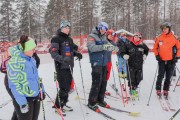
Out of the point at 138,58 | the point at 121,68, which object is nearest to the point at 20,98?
the point at 138,58

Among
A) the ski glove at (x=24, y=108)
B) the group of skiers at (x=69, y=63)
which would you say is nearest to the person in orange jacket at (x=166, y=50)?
the group of skiers at (x=69, y=63)

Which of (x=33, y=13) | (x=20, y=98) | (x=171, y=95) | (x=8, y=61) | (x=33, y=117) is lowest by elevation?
(x=171, y=95)

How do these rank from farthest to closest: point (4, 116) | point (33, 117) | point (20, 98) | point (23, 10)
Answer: point (23, 10) < point (4, 116) < point (33, 117) < point (20, 98)

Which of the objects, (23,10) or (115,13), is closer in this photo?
(23,10)

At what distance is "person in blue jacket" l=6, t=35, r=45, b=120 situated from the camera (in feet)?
11.4

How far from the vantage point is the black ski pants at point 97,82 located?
567 centimetres

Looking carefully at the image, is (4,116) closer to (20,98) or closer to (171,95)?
(20,98)

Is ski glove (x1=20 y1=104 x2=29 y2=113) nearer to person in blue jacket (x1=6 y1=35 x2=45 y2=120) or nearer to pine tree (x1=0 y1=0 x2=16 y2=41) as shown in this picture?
person in blue jacket (x1=6 y1=35 x2=45 y2=120)

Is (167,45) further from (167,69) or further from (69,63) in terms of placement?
(69,63)

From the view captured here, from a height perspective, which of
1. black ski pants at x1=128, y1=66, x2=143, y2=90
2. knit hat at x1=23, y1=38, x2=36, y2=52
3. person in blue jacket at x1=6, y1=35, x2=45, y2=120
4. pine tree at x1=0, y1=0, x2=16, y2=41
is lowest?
black ski pants at x1=128, y1=66, x2=143, y2=90

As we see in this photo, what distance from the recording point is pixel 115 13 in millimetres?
48375

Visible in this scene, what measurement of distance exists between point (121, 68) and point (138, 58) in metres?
2.45

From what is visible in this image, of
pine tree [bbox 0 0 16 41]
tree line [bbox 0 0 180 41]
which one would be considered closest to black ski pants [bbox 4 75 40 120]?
tree line [bbox 0 0 180 41]

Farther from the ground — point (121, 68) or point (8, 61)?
point (8, 61)
